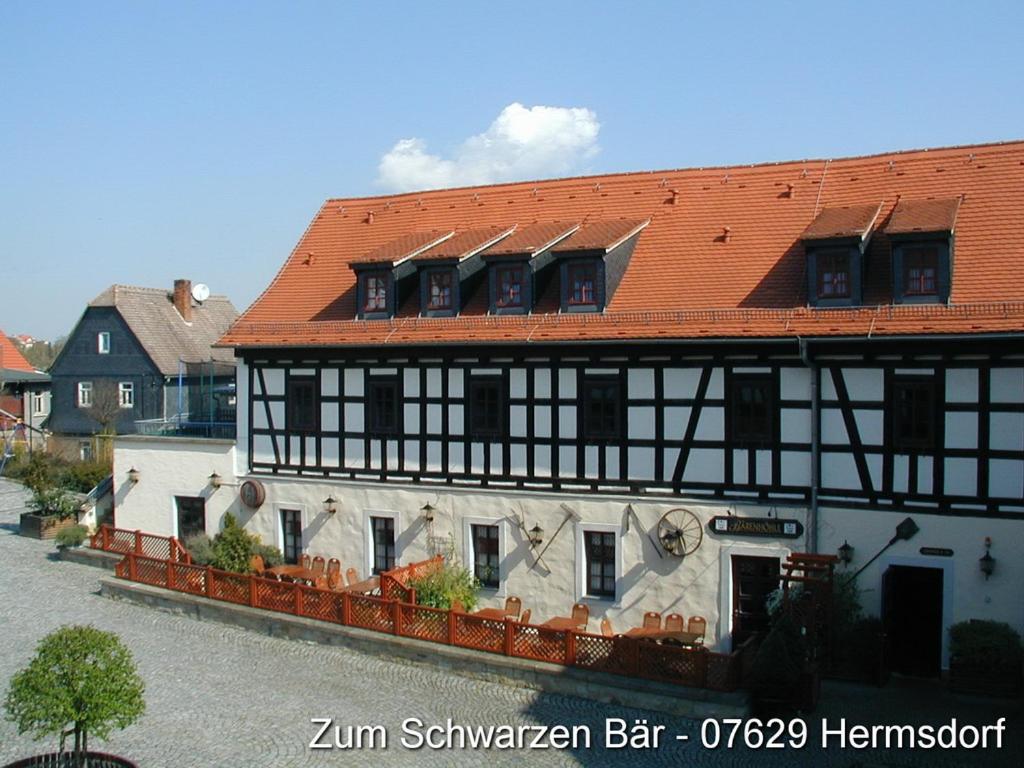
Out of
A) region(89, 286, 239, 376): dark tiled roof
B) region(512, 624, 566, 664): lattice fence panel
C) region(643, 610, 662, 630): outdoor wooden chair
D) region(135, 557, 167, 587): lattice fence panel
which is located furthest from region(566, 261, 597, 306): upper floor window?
region(89, 286, 239, 376): dark tiled roof

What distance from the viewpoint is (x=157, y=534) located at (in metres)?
26.0

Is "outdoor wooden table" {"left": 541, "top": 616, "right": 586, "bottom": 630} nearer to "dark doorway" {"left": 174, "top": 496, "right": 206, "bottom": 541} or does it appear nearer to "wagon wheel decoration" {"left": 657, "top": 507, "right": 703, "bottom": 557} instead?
"wagon wheel decoration" {"left": 657, "top": 507, "right": 703, "bottom": 557}

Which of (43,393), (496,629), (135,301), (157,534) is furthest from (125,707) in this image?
(43,393)

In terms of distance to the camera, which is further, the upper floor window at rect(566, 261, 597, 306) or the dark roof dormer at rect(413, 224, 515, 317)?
the dark roof dormer at rect(413, 224, 515, 317)

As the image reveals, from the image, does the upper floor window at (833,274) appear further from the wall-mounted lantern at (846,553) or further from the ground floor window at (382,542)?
the ground floor window at (382,542)

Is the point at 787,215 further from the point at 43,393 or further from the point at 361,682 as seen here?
the point at 43,393

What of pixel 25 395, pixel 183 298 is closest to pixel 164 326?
pixel 183 298

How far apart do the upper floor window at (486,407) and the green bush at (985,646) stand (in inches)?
349

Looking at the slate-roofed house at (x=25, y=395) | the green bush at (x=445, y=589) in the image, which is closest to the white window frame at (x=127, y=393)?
the slate-roofed house at (x=25, y=395)

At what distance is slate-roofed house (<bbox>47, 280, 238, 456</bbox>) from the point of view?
43.6 meters

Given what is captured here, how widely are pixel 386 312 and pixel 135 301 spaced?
2650cm

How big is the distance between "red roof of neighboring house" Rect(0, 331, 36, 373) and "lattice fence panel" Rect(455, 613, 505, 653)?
49207mm

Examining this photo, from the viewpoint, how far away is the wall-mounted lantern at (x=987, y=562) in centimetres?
1655

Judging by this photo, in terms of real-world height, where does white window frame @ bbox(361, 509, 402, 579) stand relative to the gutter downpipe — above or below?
below
